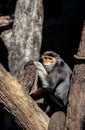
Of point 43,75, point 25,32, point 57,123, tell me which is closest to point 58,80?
point 43,75

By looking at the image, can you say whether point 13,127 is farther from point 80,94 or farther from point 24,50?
point 80,94

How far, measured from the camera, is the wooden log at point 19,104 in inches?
246

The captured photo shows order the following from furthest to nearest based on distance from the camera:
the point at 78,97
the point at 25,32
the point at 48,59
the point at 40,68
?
the point at 25,32, the point at 48,59, the point at 40,68, the point at 78,97

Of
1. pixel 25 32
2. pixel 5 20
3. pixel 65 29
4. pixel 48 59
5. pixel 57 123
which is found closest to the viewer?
pixel 57 123

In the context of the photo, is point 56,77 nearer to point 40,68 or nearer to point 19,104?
point 40,68

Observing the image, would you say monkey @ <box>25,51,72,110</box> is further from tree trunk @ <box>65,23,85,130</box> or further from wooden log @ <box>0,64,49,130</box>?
tree trunk @ <box>65,23,85,130</box>

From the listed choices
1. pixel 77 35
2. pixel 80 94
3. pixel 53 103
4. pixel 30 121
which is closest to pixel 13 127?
pixel 53 103

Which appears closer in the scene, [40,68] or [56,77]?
[40,68]

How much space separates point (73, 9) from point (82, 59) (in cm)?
497

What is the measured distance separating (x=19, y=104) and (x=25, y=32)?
219 centimetres

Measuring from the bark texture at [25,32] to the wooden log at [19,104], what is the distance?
1.82m

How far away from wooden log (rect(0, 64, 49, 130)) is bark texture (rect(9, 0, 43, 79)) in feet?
5.97

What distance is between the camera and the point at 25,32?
8164mm

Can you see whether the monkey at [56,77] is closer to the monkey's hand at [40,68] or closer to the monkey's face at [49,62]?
the monkey's face at [49,62]
